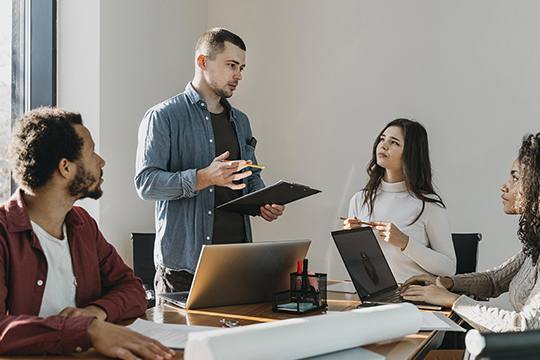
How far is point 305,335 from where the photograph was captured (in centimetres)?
131

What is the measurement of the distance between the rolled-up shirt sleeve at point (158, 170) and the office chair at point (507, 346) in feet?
5.50

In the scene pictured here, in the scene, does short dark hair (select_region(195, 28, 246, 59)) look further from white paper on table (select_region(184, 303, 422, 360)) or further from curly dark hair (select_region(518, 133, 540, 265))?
white paper on table (select_region(184, 303, 422, 360))

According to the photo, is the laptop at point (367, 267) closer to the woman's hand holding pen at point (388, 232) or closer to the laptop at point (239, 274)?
the laptop at point (239, 274)

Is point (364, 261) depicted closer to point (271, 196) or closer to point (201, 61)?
point (271, 196)

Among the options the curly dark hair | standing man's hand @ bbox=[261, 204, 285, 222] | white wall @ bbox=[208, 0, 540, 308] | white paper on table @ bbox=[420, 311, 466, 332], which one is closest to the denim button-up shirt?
standing man's hand @ bbox=[261, 204, 285, 222]

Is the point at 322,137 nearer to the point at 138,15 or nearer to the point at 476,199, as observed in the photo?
the point at 476,199

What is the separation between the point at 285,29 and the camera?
4.13 metres

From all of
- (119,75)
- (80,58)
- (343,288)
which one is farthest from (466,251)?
(80,58)

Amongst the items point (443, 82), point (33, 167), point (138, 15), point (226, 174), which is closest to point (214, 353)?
point (33, 167)

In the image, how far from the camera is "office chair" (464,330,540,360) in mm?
810

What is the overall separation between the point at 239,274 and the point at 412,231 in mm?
1021

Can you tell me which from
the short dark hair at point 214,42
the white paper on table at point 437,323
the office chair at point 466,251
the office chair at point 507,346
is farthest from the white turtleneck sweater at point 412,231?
the office chair at point 507,346

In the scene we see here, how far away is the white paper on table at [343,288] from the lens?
2355 millimetres

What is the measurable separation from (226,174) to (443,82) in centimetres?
189
